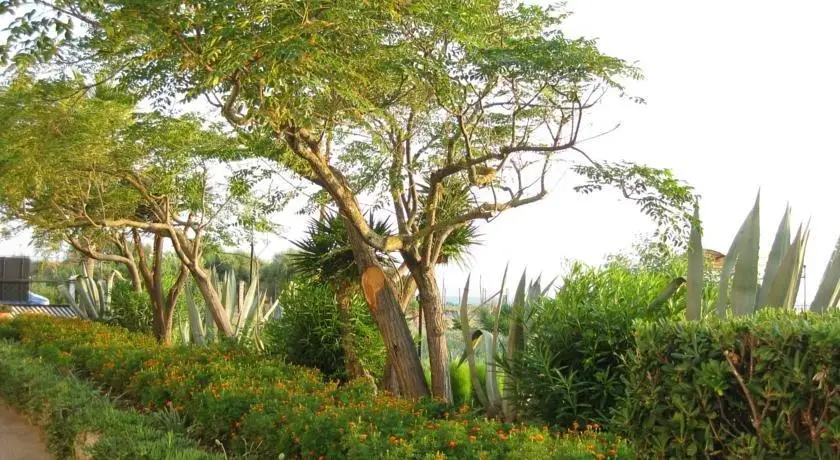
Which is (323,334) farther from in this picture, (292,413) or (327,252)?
(292,413)

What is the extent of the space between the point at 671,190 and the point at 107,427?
5854 mm

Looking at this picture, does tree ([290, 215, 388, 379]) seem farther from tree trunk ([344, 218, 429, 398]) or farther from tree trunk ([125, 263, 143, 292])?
tree trunk ([125, 263, 143, 292])

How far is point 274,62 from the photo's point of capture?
6660 mm

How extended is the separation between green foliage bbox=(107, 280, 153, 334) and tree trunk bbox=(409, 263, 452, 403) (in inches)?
501

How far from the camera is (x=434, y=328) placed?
10336 millimetres

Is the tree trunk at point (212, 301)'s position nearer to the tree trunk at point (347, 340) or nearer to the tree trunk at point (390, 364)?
the tree trunk at point (347, 340)

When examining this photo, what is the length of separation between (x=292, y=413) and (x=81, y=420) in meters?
1.98

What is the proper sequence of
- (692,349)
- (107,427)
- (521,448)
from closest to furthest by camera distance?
(692,349) → (521,448) → (107,427)

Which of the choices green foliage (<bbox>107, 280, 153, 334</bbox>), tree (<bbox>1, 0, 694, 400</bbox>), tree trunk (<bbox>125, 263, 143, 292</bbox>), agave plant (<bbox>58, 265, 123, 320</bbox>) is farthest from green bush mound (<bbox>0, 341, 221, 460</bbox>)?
agave plant (<bbox>58, 265, 123, 320</bbox>)

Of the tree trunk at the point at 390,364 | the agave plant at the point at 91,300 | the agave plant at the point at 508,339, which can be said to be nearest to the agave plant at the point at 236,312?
the tree trunk at the point at 390,364

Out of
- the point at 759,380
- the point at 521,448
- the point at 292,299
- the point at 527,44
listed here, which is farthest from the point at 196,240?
the point at 759,380

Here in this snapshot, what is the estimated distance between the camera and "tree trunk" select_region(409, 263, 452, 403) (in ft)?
33.3

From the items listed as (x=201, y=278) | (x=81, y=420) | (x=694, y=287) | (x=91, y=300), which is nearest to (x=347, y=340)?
(x=201, y=278)

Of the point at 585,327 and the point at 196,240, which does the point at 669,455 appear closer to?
the point at 585,327
